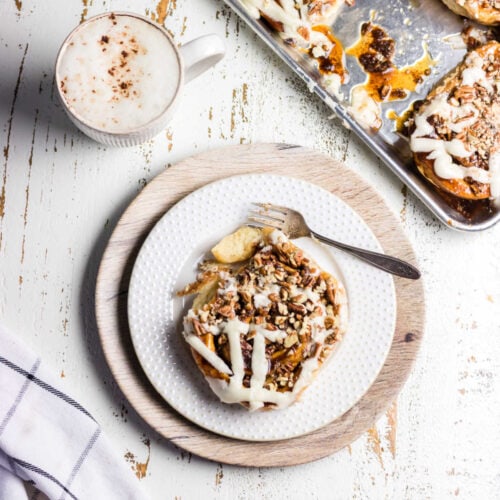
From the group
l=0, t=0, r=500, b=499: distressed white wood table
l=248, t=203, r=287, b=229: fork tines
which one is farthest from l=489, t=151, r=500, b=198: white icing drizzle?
l=248, t=203, r=287, b=229: fork tines

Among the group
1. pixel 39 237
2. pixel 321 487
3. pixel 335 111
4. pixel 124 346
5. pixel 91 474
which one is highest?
pixel 335 111

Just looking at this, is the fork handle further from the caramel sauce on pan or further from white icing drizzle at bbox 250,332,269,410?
the caramel sauce on pan

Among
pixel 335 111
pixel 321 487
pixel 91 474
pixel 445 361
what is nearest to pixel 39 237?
pixel 91 474

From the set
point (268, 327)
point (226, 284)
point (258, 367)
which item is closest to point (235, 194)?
point (226, 284)

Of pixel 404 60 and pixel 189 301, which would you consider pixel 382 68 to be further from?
pixel 189 301

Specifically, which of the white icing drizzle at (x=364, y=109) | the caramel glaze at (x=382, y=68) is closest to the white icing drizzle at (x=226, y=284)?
the white icing drizzle at (x=364, y=109)

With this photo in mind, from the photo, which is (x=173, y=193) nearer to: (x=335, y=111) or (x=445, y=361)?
(x=335, y=111)
